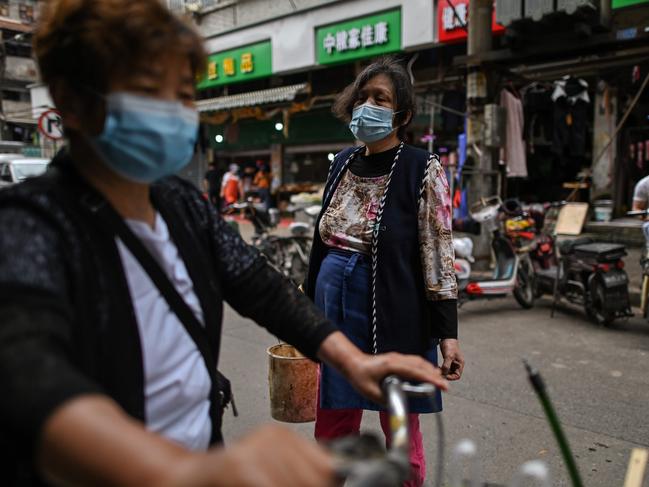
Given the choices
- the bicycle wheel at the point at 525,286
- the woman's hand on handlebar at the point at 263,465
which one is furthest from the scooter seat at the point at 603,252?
the woman's hand on handlebar at the point at 263,465

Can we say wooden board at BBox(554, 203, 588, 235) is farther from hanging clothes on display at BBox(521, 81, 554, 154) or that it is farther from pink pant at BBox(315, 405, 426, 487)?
pink pant at BBox(315, 405, 426, 487)

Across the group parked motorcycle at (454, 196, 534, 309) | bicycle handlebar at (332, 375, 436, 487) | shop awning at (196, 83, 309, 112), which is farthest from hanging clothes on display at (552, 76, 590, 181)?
bicycle handlebar at (332, 375, 436, 487)

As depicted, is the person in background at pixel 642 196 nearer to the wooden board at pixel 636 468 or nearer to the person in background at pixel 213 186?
the wooden board at pixel 636 468

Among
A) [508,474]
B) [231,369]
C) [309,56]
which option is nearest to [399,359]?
[508,474]

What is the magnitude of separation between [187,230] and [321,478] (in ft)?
2.37

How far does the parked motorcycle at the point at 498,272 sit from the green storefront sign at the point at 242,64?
7.79m

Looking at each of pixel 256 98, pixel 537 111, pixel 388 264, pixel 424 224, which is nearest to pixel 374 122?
pixel 424 224

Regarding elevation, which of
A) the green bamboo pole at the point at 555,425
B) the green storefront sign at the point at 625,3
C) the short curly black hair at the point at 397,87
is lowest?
the green bamboo pole at the point at 555,425

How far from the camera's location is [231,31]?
13781 millimetres

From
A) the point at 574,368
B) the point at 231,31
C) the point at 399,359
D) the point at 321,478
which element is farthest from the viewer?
the point at 231,31

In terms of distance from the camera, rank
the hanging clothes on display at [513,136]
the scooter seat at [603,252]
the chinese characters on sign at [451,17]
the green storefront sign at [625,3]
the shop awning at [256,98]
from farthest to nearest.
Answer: the shop awning at [256,98]
the chinese characters on sign at [451,17]
the hanging clothes on display at [513,136]
the green storefront sign at [625,3]
the scooter seat at [603,252]

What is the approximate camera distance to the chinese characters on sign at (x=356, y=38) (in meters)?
10.5

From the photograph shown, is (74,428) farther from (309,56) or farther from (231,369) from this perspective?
(309,56)

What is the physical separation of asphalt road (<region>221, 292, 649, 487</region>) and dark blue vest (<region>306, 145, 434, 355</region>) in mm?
1213
